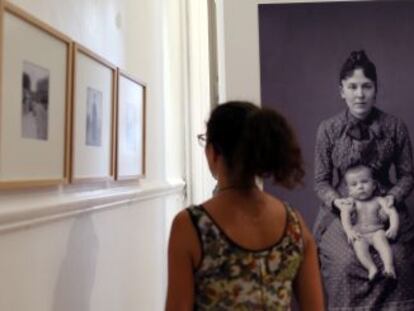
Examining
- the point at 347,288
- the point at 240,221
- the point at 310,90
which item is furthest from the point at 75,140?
the point at 347,288

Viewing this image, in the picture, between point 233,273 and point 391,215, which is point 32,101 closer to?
point 233,273

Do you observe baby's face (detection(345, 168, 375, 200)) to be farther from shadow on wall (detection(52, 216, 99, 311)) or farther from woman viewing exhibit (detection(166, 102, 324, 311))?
shadow on wall (detection(52, 216, 99, 311))

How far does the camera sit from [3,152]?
39.3 inches

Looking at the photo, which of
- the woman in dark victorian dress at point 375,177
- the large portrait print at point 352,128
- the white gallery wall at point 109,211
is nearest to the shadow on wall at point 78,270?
the white gallery wall at point 109,211

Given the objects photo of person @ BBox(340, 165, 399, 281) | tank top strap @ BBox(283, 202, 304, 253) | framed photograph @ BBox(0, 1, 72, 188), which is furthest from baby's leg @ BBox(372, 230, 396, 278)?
framed photograph @ BBox(0, 1, 72, 188)

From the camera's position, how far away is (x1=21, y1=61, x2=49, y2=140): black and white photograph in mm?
1085

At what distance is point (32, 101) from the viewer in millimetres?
1115

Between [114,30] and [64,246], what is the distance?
2.83 ft

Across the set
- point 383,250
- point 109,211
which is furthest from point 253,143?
point 383,250

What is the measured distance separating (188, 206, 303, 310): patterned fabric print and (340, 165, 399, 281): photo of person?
30.5 inches

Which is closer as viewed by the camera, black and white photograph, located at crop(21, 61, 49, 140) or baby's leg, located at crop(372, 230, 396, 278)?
black and white photograph, located at crop(21, 61, 49, 140)

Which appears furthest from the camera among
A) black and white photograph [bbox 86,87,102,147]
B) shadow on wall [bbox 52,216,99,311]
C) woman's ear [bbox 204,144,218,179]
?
black and white photograph [bbox 86,87,102,147]

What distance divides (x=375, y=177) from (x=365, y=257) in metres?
0.30

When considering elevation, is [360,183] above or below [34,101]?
below
